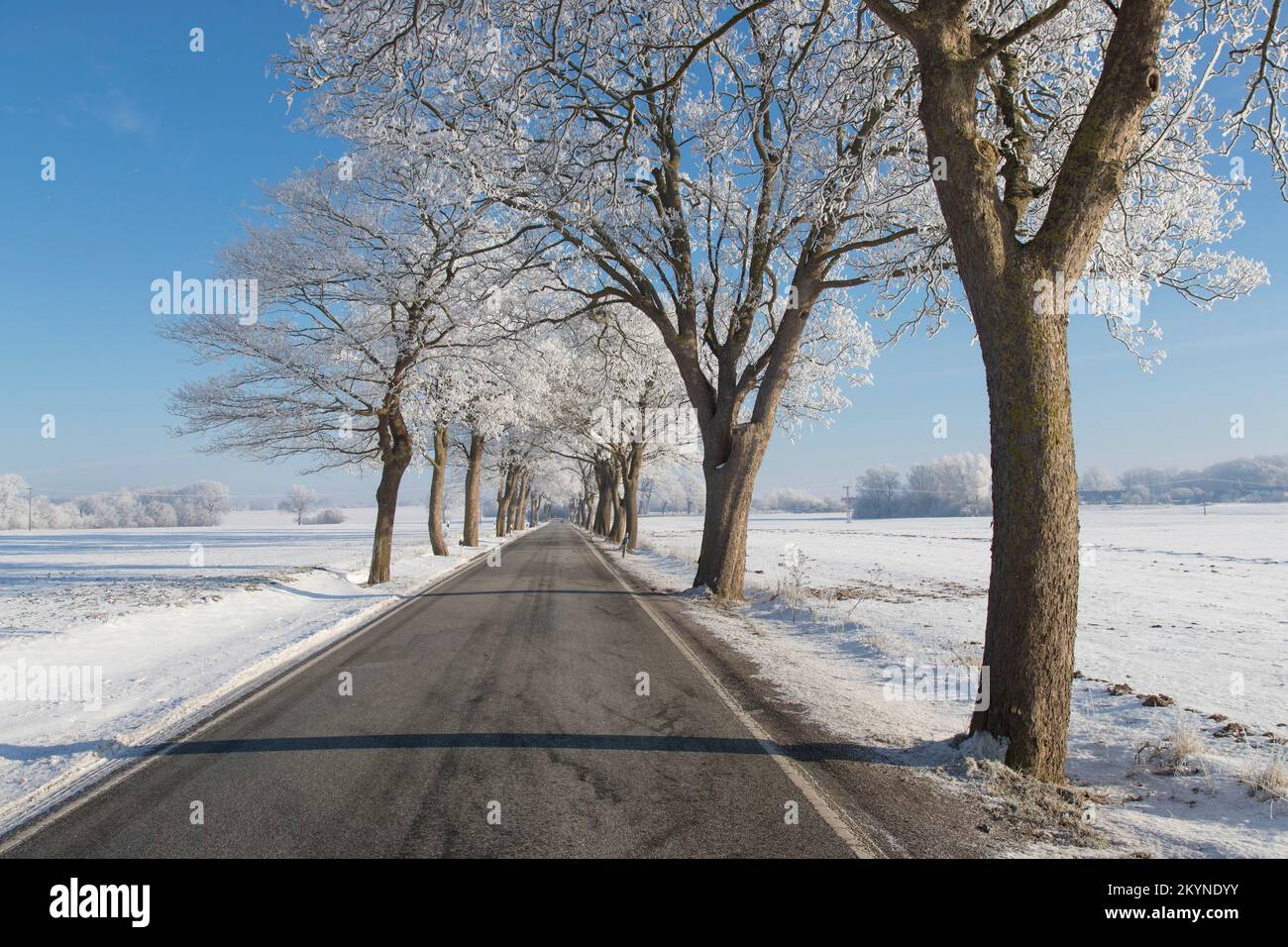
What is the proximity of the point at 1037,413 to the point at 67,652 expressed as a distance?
37.4ft

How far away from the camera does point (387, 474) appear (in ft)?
59.7

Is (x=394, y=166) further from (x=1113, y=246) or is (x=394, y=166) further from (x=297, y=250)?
(x=1113, y=246)

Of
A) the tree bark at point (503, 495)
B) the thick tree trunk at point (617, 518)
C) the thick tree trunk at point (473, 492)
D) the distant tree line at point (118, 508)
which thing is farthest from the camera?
the distant tree line at point (118, 508)

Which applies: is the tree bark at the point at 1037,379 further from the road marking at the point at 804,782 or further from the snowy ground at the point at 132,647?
the snowy ground at the point at 132,647

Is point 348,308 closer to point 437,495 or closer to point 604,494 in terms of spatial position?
point 437,495

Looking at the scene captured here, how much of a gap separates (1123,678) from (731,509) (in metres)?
7.60

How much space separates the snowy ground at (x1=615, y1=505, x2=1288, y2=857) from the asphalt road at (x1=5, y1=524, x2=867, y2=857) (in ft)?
5.09

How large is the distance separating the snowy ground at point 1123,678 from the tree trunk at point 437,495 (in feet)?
43.6

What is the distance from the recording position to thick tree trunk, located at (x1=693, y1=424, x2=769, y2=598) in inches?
559

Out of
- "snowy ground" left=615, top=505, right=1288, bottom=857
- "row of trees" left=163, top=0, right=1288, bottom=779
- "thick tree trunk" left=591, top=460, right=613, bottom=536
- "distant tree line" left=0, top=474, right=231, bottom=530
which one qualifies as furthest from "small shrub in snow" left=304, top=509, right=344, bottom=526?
"snowy ground" left=615, top=505, right=1288, bottom=857

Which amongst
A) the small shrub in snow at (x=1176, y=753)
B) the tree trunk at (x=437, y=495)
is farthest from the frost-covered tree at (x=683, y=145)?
the tree trunk at (x=437, y=495)

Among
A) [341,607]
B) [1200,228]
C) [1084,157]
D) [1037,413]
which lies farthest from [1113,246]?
[341,607]

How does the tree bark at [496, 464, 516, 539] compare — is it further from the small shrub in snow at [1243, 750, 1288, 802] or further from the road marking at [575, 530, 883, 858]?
the small shrub in snow at [1243, 750, 1288, 802]

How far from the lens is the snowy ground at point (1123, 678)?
4395 millimetres
